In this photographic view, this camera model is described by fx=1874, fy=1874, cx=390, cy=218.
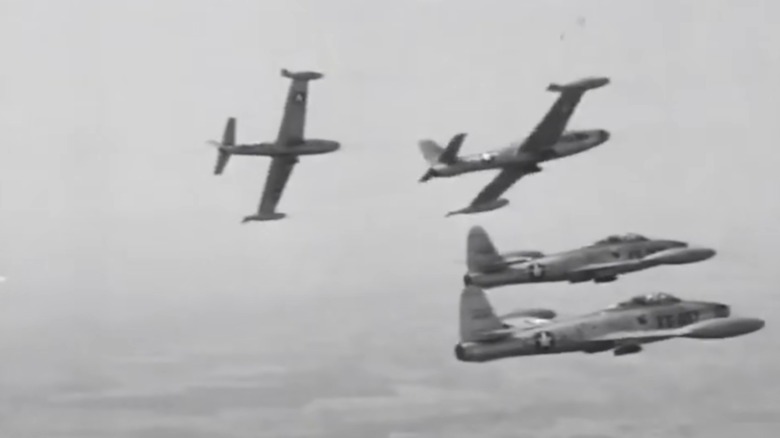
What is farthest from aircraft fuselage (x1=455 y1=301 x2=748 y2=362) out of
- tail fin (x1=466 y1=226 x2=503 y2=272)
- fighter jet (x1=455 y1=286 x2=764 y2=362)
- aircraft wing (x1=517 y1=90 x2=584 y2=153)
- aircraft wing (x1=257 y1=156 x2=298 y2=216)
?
aircraft wing (x1=257 y1=156 x2=298 y2=216)

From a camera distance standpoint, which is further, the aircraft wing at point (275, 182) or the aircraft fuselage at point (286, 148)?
the aircraft wing at point (275, 182)

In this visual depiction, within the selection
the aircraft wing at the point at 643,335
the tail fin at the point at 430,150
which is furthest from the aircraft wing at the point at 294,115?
the aircraft wing at the point at 643,335

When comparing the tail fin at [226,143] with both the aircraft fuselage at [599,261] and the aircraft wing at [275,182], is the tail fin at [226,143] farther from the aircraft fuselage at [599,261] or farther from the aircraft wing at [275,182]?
the aircraft fuselage at [599,261]

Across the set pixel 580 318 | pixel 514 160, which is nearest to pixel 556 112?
pixel 514 160

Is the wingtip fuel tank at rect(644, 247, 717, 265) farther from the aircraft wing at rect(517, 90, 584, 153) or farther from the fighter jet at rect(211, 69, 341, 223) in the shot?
the fighter jet at rect(211, 69, 341, 223)

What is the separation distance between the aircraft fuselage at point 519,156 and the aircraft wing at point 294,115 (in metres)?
9.94

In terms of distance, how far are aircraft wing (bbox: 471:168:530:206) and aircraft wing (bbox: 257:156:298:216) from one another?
1289 cm

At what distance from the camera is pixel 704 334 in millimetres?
112562

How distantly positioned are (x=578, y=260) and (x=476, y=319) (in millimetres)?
8419

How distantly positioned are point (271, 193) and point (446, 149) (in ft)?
53.1

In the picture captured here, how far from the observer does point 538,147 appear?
123m

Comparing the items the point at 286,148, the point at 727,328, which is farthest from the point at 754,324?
the point at 286,148

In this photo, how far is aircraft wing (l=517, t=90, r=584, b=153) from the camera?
122562 millimetres

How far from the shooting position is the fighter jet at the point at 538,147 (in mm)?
120750
